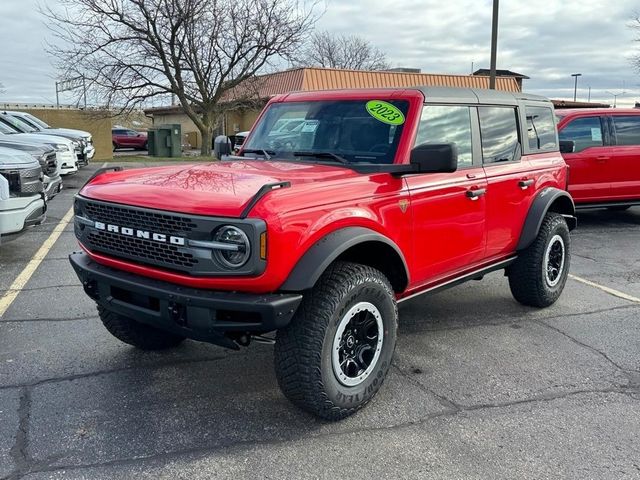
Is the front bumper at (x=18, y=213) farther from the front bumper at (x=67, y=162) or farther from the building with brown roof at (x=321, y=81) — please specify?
the building with brown roof at (x=321, y=81)

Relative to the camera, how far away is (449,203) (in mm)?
4102

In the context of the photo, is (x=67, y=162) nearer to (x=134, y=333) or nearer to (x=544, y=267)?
(x=134, y=333)

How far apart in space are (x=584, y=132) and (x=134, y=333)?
8142 mm

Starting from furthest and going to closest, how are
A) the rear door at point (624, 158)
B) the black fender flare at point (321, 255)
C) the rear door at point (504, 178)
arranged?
the rear door at point (624, 158), the rear door at point (504, 178), the black fender flare at point (321, 255)

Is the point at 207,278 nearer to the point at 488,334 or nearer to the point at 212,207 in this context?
the point at 212,207

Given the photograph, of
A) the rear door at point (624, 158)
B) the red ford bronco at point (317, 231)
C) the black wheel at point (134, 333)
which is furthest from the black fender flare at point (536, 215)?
the rear door at point (624, 158)

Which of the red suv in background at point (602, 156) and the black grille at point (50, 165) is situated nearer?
the black grille at point (50, 165)

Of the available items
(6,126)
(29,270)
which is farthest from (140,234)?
(6,126)

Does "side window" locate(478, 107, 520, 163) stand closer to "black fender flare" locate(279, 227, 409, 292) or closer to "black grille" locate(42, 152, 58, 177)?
"black fender flare" locate(279, 227, 409, 292)

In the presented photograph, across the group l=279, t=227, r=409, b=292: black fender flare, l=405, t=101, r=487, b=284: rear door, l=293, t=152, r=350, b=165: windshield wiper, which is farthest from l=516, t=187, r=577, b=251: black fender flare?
l=279, t=227, r=409, b=292: black fender flare

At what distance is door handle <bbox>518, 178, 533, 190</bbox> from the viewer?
4898mm

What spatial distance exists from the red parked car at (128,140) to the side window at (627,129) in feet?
108

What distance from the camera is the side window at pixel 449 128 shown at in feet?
13.4

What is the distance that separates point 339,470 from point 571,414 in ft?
4.97
